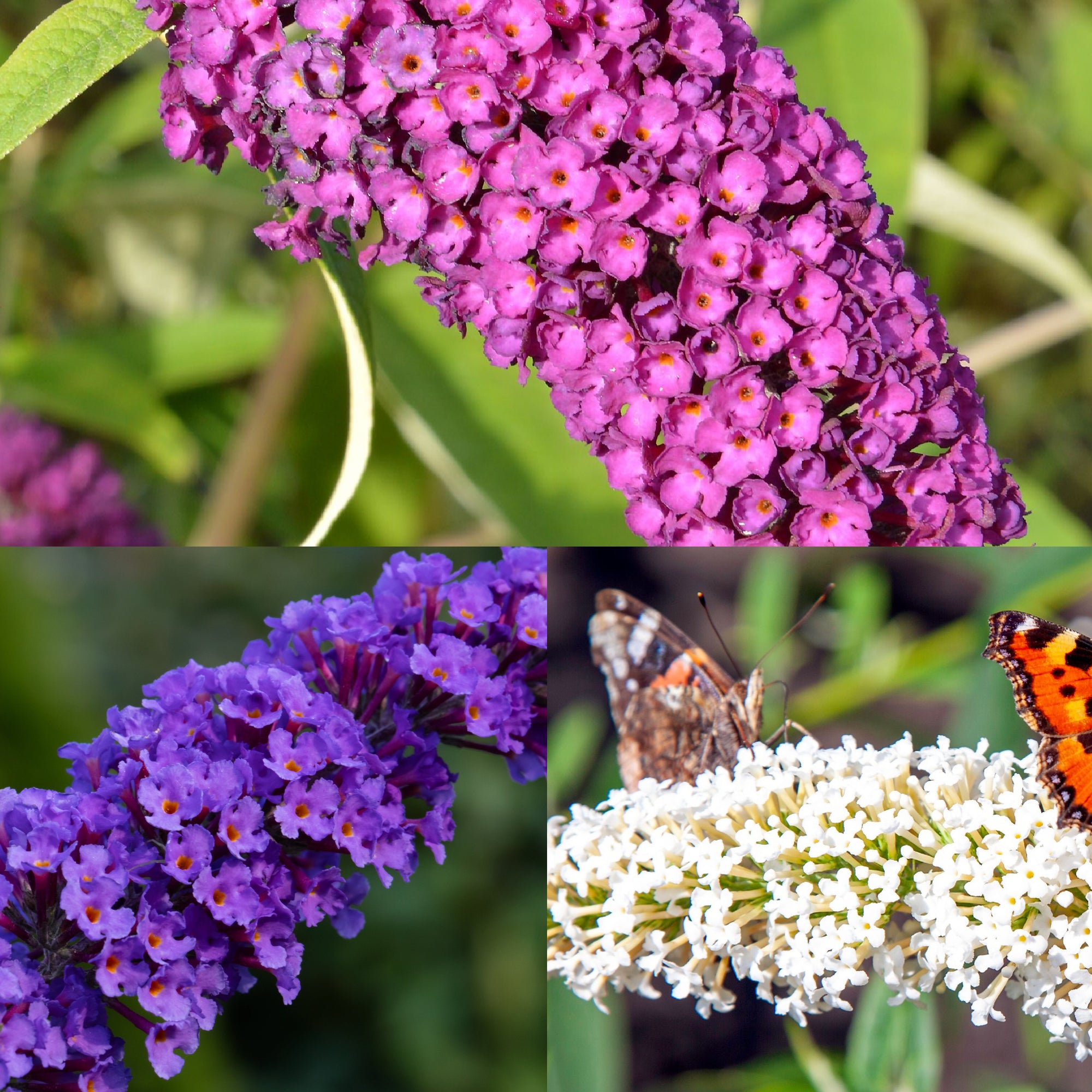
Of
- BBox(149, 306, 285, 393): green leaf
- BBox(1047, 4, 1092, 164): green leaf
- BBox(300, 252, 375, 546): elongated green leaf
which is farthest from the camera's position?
BBox(1047, 4, 1092, 164): green leaf

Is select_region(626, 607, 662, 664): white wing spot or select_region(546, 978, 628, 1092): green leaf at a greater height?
select_region(626, 607, 662, 664): white wing spot

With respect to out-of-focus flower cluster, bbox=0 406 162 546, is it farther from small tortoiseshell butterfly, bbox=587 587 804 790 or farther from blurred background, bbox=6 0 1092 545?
small tortoiseshell butterfly, bbox=587 587 804 790

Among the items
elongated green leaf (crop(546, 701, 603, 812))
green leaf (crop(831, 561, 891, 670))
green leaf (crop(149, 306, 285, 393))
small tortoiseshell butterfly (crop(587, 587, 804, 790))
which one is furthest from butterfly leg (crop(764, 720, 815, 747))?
green leaf (crop(149, 306, 285, 393))

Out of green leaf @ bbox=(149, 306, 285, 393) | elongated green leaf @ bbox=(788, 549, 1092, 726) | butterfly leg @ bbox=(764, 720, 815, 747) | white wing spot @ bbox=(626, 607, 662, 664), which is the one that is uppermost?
green leaf @ bbox=(149, 306, 285, 393)

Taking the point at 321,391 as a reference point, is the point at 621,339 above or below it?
below

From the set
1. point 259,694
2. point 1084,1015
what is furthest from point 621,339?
point 1084,1015

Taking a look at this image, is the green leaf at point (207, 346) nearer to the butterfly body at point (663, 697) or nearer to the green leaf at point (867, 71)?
the green leaf at point (867, 71)

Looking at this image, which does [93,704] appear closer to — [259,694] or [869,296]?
[259,694]
